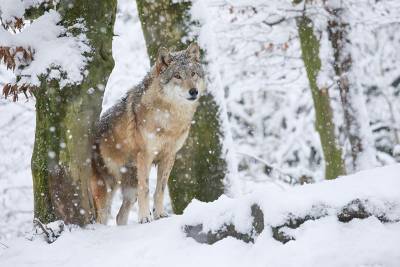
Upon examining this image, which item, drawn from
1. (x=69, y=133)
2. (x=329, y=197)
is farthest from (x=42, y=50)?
(x=329, y=197)

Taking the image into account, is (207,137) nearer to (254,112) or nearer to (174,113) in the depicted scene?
(174,113)

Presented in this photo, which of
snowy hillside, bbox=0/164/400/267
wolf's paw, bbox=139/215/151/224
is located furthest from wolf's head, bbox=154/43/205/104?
snowy hillside, bbox=0/164/400/267

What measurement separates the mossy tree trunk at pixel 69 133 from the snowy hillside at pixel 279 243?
2.36ft

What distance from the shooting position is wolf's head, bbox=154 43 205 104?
6938 millimetres

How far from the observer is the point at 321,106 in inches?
389

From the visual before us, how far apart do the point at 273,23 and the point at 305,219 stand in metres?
7.55

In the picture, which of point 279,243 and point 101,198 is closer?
point 279,243

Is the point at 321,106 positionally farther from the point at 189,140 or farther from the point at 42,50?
the point at 42,50

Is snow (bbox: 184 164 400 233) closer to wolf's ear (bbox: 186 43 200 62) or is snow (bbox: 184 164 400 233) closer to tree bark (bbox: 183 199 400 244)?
tree bark (bbox: 183 199 400 244)

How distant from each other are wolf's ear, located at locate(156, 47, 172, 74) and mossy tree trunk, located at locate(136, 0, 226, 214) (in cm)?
54

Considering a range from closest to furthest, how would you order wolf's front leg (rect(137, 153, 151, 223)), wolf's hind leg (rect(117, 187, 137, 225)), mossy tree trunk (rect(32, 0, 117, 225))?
1. mossy tree trunk (rect(32, 0, 117, 225))
2. wolf's front leg (rect(137, 153, 151, 223))
3. wolf's hind leg (rect(117, 187, 137, 225))

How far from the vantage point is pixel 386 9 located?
11.7 m

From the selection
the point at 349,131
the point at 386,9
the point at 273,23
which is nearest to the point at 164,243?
the point at 349,131

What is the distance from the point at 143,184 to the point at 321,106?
428cm
